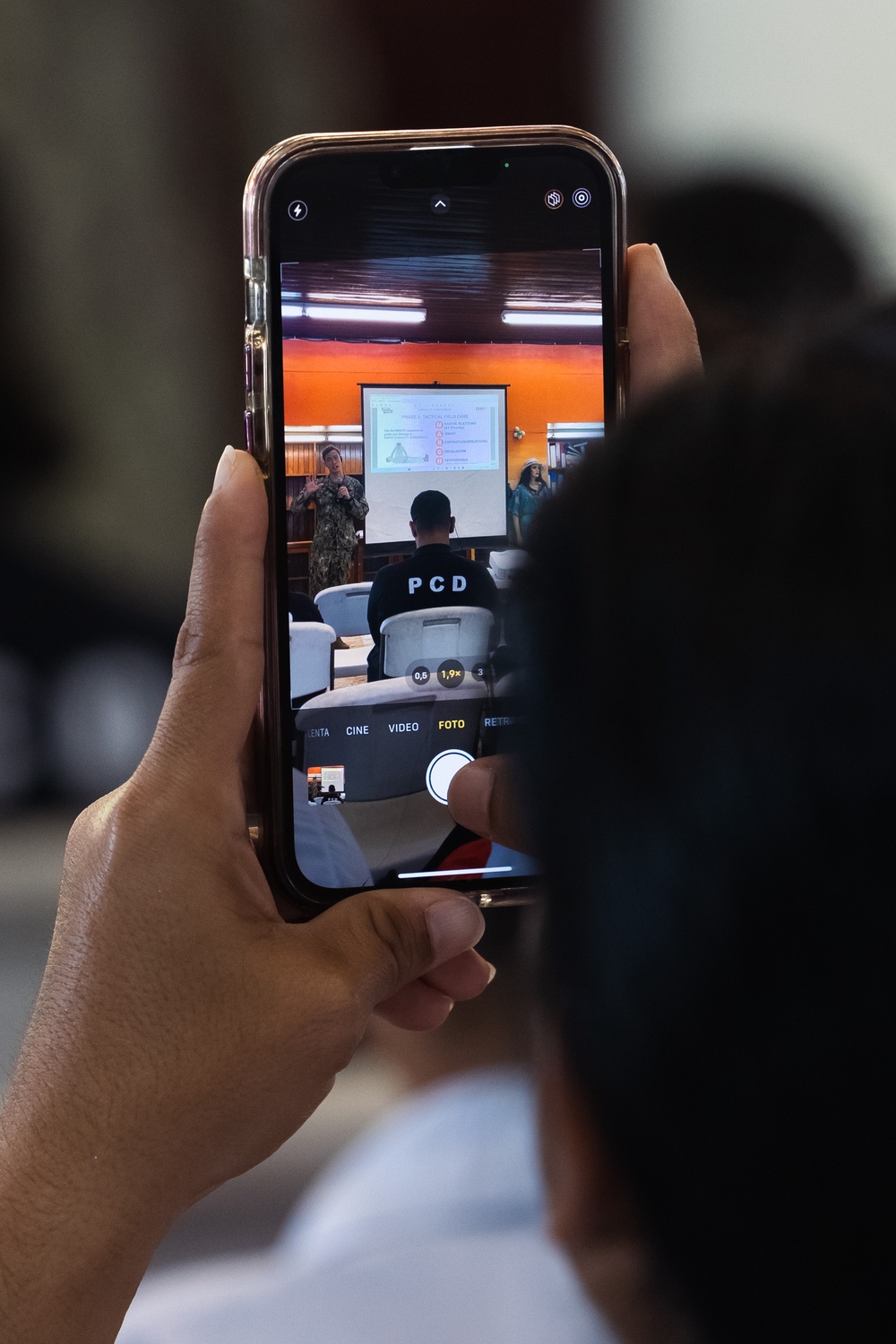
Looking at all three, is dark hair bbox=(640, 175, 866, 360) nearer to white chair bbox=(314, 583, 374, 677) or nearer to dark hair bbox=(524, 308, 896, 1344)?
white chair bbox=(314, 583, 374, 677)

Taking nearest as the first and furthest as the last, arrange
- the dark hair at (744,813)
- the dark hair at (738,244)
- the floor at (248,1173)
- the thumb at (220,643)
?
the dark hair at (744,813) → the thumb at (220,643) → the floor at (248,1173) → the dark hair at (738,244)

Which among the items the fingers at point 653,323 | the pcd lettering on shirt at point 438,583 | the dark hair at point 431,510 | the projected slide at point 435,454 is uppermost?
the fingers at point 653,323

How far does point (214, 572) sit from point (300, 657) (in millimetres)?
58

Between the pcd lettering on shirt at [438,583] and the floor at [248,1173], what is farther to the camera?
the floor at [248,1173]

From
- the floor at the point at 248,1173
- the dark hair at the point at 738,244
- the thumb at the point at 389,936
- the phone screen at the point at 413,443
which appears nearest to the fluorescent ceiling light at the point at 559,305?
the phone screen at the point at 413,443

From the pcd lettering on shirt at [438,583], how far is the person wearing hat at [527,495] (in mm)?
26

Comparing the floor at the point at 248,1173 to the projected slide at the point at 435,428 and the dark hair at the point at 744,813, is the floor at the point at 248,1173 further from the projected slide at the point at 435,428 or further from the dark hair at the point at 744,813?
the dark hair at the point at 744,813

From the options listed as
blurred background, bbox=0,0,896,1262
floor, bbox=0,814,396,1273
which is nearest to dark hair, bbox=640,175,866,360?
blurred background, bbox=0,0,896,1262

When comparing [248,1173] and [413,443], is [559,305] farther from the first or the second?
[248,1173]

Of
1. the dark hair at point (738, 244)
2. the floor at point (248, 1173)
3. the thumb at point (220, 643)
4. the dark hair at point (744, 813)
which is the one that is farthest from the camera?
the dark hair at point (738, 244)

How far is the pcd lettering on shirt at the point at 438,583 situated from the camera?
37 centimetres

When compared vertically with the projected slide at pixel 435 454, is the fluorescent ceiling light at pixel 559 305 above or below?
above

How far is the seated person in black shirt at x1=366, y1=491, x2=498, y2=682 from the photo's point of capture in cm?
37

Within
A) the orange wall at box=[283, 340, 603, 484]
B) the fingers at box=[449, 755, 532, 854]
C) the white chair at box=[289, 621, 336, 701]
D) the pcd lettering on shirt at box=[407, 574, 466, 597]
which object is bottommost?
the fingers at box=[449, 755, 532, 854]
